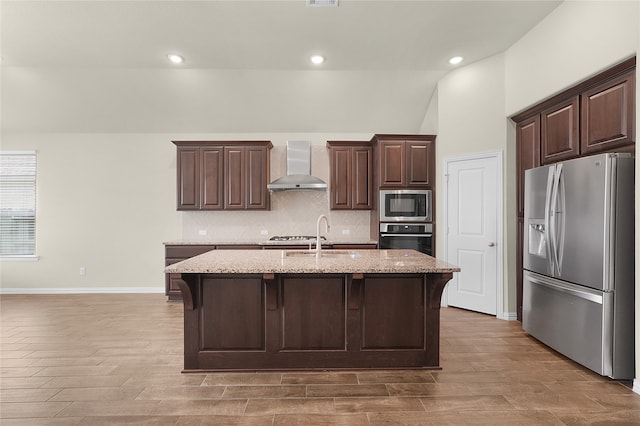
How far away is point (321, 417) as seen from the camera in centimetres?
210

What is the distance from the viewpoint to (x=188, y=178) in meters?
5.15

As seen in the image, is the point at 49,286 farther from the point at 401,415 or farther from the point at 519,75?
the point at 519,75

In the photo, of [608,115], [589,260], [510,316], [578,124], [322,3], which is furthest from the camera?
[510,316]

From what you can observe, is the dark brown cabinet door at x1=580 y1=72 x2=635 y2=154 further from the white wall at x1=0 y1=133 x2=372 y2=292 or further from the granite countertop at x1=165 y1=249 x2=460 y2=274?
the white wall at x1=0 y1=133 x2=372 y2=292

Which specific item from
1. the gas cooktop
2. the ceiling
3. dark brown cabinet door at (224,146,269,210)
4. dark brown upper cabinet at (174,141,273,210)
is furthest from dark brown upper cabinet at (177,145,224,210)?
the gas cooktop

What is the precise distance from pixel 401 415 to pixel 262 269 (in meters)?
1.30

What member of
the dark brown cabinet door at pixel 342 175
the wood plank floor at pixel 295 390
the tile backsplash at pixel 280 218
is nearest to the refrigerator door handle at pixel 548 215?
the wood plank floor at pixel 295 390

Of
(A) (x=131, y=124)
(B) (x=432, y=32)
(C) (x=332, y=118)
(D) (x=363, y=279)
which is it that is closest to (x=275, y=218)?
(C) (x=332, y=118)

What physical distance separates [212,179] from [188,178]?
0.37m

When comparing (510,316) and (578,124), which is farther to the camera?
(510,316)

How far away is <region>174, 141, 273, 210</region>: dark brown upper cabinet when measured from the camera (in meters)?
5.14

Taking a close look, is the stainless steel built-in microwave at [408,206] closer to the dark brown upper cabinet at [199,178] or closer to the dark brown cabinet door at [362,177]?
the dark brown cabinet door at [362,177]

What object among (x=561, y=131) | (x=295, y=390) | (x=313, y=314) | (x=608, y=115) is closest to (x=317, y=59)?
(x=561, y=131)

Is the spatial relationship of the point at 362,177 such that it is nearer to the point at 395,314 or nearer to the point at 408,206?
the point at 408,206
